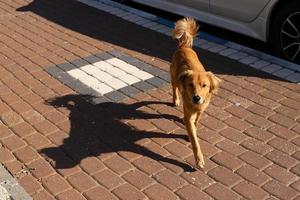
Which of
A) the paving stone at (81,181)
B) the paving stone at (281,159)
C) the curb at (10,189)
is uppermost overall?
the paving stone at (281,159)

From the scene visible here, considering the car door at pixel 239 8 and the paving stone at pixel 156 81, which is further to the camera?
the car door at pixel 239 8

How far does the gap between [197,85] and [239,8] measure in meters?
2.77

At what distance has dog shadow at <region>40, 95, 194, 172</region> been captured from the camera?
4.93 meters

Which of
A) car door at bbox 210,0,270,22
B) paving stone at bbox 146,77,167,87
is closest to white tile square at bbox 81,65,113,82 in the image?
paving stone at bbox 146,77,167,87

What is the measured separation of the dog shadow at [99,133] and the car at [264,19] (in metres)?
2.14

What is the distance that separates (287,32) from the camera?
6453 millimetres

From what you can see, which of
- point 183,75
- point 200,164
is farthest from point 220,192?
point 183,75

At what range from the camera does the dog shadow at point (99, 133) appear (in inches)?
194

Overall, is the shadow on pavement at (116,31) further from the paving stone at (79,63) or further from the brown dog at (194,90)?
the brown dog at (194,90)

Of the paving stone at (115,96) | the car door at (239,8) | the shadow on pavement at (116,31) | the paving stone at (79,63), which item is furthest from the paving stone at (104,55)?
the car door at (239,8)

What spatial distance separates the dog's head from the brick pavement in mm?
660

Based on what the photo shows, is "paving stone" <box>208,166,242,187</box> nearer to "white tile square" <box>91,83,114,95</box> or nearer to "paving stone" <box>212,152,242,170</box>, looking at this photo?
"paving stone" <box>212,152,242,170</box>

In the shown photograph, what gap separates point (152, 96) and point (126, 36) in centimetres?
228

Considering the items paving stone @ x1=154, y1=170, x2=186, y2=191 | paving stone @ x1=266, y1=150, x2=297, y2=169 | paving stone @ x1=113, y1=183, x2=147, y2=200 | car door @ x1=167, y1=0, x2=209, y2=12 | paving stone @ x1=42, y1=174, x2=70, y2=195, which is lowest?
paving stone @ x1=42, y1=174, x2=70, y2=195
